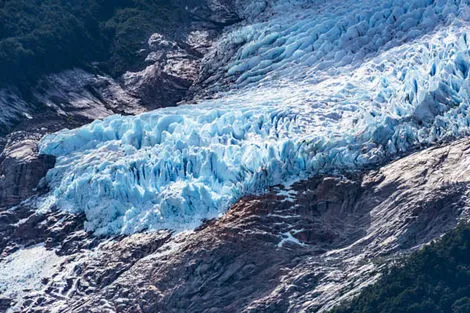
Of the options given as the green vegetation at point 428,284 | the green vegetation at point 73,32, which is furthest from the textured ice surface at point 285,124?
the green vegetation at point 73,32

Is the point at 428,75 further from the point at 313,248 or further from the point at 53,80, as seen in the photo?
the point at 53,80

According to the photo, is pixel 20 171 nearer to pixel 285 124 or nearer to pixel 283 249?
pixel 285 124

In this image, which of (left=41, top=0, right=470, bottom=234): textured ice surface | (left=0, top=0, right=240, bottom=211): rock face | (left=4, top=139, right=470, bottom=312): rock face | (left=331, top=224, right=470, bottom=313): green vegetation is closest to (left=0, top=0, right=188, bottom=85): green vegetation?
(left=0, top=0, right=240, bottom=211): rock face

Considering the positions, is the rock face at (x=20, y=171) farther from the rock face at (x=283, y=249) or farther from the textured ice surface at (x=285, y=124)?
the rock face at (x=283, y=249)

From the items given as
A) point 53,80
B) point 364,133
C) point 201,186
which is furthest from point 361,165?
point 53,80

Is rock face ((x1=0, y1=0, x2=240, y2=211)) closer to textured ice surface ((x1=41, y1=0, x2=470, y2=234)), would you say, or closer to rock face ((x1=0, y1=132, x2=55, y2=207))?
Answer: rock face ((x1=0, y1=132, x2=55, y2=207))

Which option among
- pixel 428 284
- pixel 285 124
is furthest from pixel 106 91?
pixel 428 284
